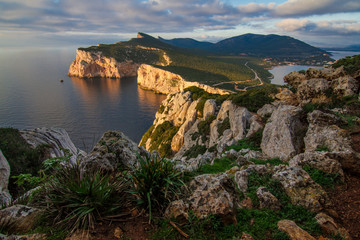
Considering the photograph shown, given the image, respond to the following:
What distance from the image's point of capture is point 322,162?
641 centimetres

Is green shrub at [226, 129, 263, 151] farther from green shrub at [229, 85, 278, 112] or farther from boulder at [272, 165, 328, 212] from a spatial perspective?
green shrub at [229, 85, 278, 112]

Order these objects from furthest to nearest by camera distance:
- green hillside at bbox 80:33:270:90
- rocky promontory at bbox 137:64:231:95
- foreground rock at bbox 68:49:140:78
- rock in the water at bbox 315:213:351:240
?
foreground rock at bbox 68:49:140:78 → rocky promontory at bbox 137:64:231:95 → green hillside at bbox 80:33:270:90 → rock in the water at bbox 315:213:351:240

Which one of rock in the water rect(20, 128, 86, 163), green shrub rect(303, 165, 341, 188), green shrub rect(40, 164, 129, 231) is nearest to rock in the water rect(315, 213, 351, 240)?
green shrub rect(303, 165, 341, 188)

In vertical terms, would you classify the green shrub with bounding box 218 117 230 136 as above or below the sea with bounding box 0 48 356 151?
above

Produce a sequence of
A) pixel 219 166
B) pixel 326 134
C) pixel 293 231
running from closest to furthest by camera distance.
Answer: pixel 293 231 < pixel 326 134 < pixel 219 166

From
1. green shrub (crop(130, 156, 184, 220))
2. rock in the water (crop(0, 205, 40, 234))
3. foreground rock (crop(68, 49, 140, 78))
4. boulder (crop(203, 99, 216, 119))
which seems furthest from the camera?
foreground rock (crop(68, 49, 140, 78))

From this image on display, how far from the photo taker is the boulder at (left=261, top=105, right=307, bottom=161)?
9.36 m

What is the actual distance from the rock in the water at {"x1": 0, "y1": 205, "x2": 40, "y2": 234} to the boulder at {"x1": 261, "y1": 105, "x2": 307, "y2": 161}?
9.49 meters

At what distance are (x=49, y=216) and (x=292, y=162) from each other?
7613mm

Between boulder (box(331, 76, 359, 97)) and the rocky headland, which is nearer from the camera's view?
the rocky headland

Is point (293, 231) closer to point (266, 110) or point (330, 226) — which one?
point (330, 226)

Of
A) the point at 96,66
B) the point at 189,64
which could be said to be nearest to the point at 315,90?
the point at 189,64

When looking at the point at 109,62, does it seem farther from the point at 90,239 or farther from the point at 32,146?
the point at 90,239

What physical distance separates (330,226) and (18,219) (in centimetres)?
678
